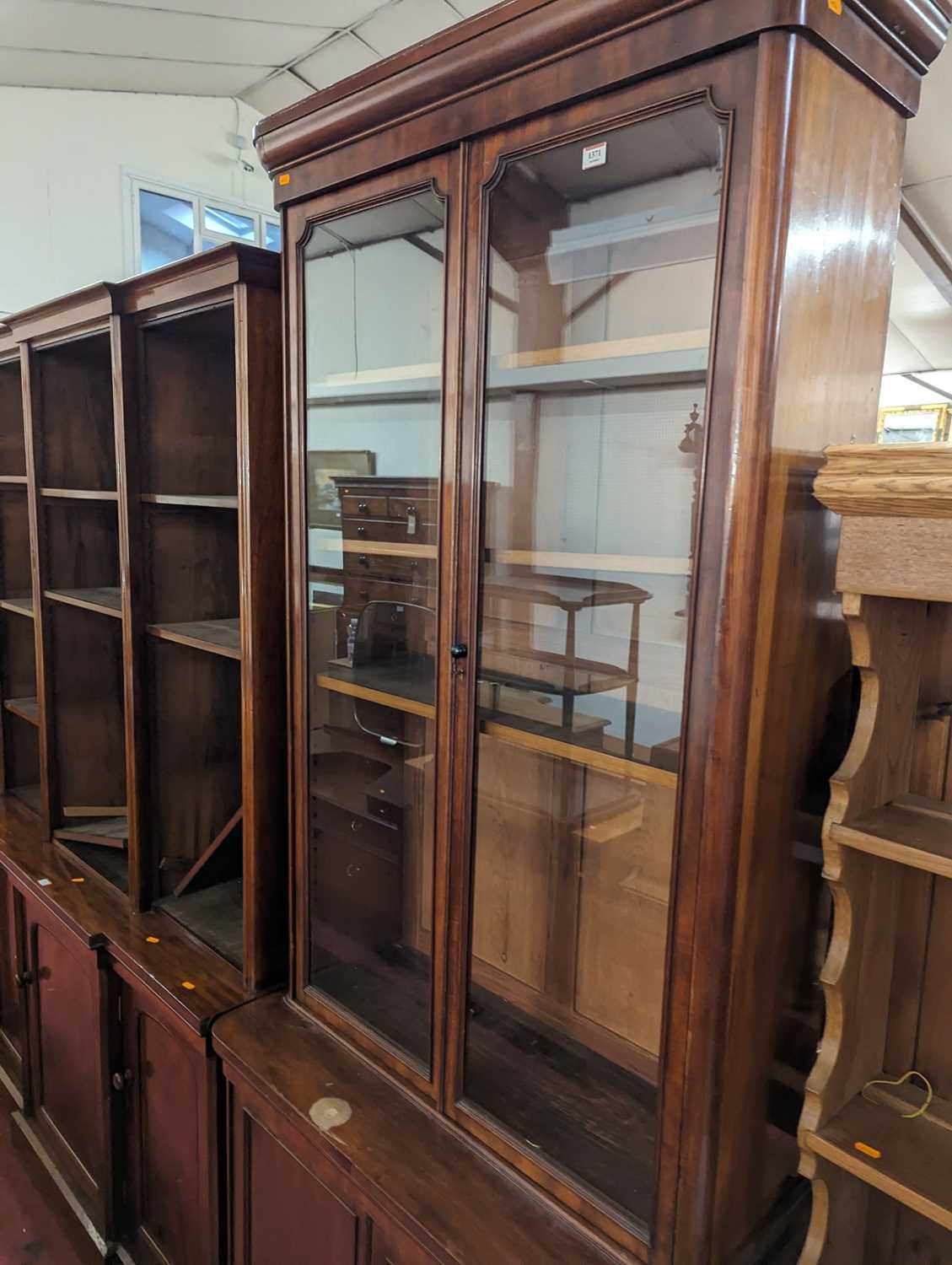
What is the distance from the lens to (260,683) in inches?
67.4

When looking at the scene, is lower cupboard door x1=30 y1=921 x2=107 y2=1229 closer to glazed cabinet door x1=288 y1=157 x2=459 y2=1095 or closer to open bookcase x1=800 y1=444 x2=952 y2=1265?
glazed cabinet door x1=288 y1=157 x2=459 y2=1095

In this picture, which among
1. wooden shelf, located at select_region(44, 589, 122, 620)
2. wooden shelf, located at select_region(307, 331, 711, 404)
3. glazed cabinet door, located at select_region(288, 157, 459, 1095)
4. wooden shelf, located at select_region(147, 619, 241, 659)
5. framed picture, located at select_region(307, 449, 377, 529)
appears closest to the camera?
wooden shelf, located at select_region(307, 331, 711, 404)

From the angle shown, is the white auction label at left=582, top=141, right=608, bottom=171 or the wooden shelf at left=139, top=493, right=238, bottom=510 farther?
the wooden shelf at left=139, top=493, right=238, bottom=510

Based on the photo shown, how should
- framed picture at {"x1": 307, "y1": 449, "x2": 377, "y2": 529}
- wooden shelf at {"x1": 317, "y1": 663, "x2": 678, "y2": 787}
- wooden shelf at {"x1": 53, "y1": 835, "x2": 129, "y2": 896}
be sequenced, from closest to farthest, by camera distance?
1. wooden shelf at {"x1": 317, "y1": 663, "x2": 678, "y2": 787}
2. framed picture at {"x1": 307, "y1": 449, "x2": 377, "y2": 529}
3. wooden shelf at {"x1": 53, "y1": 835, "x2": 129, "y2": 896}

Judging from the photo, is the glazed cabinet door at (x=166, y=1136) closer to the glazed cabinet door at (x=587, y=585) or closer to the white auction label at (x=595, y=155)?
the glazed cabinet door at (x=587, y=585)

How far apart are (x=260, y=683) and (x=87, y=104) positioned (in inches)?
130

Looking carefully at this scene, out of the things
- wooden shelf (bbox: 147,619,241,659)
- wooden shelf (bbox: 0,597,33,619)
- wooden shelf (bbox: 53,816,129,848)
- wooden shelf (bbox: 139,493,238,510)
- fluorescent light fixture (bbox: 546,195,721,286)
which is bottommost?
wooden shelf (bbox: 53,816,129,848)

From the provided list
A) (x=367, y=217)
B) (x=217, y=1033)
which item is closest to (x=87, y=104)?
(x=367, y=217)

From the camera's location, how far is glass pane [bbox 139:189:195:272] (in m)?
3.97

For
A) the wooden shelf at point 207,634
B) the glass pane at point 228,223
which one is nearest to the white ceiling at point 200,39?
the glass pane at point 228,223

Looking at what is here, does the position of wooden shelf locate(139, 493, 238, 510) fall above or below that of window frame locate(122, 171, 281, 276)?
below

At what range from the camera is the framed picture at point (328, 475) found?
1.55 meters

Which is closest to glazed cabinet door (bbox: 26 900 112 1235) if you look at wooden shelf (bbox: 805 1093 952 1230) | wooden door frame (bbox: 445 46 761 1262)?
wooden door frame (bbox: 445 46 761 1262)

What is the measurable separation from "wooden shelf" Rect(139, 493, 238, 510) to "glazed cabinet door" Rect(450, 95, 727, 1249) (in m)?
0.72
